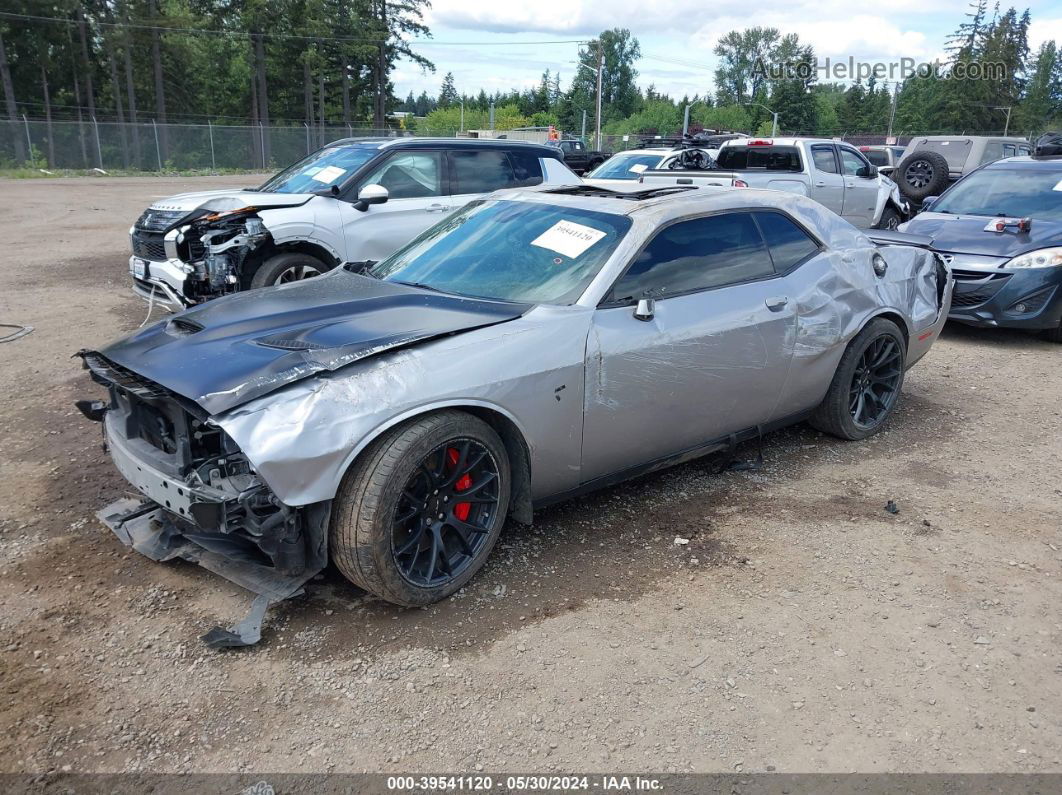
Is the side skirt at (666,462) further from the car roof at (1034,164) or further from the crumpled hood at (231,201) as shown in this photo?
the car roof at (1034,164)

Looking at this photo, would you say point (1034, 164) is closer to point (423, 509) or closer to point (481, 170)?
point (481, 170)

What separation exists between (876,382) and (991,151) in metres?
16.0

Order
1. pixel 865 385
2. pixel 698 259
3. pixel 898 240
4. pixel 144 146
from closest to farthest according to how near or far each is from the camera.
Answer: pixel 698 259 < pixel 865 385 < pixel 898 240 < pixel 144 146

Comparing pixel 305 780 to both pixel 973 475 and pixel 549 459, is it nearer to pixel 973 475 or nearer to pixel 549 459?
pixel 549 459

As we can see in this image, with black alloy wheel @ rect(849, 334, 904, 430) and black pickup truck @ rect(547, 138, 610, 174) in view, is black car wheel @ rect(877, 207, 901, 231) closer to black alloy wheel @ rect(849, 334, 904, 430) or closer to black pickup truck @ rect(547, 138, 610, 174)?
black alloy wheel @ rect(849, 334, 904, 430)

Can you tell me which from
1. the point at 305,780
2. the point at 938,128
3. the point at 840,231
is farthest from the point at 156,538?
the point at 938,128

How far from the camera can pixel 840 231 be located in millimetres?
4945

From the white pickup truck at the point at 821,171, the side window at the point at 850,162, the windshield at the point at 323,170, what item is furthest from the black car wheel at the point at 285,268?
the side window at the point at 850,162

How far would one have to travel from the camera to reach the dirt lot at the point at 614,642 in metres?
2.59

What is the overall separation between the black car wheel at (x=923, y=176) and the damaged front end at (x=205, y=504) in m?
15.2

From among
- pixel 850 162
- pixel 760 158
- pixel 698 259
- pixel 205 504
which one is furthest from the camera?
pixel 850 162

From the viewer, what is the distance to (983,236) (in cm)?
806

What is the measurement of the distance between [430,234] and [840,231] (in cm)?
255

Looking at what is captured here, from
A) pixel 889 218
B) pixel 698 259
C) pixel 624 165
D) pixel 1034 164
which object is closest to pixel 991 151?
pixel 889 218
